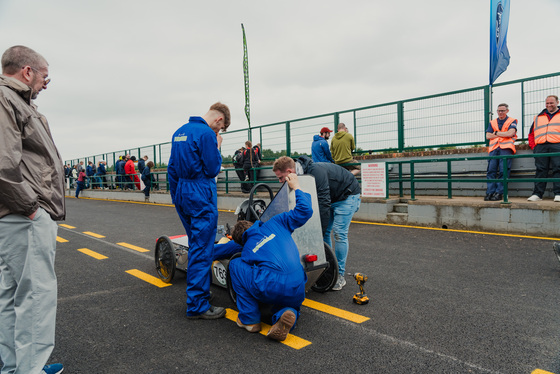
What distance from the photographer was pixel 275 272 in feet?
10.3

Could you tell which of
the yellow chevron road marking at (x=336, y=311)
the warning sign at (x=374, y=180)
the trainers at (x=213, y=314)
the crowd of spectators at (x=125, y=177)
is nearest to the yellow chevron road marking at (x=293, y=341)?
the trainers at (x=213, y=314)

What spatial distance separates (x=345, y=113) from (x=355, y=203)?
8.82m

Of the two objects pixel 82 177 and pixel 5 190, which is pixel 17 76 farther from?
pixel 82 177

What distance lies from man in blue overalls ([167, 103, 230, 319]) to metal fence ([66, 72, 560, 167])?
8554mm

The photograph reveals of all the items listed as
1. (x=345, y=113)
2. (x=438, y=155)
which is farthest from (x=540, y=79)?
(x=345, y=113)

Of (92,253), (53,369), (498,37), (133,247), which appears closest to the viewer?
(53,369)

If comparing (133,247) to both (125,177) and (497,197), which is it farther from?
(125,177)

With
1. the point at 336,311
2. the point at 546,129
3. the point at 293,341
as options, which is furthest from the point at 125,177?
the point at 293,341

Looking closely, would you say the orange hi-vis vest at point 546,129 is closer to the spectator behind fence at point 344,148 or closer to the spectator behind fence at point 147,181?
the spectator behind fence at point 344,148

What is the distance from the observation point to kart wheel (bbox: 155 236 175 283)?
183 inches

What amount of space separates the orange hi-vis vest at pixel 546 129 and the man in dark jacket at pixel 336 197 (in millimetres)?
5985

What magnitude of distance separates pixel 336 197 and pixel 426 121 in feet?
25.2

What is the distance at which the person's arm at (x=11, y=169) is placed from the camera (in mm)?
2102

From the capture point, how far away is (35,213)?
2.28 m
